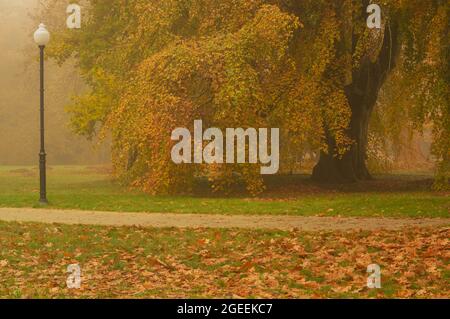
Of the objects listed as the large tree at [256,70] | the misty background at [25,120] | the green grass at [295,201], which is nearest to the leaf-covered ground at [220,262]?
the green grass at [295,201]

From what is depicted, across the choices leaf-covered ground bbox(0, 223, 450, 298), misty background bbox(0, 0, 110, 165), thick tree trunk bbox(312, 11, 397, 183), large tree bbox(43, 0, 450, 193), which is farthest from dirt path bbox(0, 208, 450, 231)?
misty background bbox(0, 0, 110, 165)

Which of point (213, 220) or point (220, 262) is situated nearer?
point (220, 262)

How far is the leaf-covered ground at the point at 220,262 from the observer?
10297 mm

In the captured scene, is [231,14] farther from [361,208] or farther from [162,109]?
[361,208]

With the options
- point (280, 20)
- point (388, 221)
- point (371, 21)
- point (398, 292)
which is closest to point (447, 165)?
point (371, 21)

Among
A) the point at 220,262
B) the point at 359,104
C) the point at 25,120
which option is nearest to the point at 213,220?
the point at 220,262

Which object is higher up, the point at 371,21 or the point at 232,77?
the point at 371,21

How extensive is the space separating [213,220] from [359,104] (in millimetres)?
10776

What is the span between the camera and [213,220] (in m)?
17.0

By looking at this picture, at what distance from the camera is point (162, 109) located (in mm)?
21766

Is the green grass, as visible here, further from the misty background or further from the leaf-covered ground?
the misty background

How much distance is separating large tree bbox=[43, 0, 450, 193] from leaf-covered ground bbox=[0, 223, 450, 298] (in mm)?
6876

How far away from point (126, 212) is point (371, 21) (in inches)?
331

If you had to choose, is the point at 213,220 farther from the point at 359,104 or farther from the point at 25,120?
the point at 25,120
